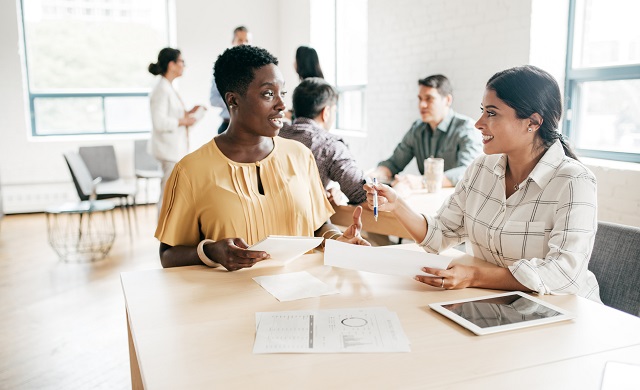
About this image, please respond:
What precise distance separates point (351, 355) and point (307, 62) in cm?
343

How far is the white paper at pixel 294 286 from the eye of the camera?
1.42 m

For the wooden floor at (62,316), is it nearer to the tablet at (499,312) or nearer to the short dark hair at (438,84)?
the tablet at (499,312)

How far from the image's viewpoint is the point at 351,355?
3.55 ft

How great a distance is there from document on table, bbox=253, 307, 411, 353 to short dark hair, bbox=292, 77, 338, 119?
1.66 meters

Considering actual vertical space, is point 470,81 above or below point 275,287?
above

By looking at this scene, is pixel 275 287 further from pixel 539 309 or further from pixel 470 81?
pixel 470 81

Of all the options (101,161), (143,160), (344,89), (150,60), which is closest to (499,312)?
(344,89)

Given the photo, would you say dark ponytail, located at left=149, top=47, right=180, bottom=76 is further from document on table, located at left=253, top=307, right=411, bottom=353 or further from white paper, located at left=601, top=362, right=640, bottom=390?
white paper, located at left=601, top=362, right=640, bottom=390

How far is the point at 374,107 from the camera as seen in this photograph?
522cm

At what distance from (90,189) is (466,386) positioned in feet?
14.9

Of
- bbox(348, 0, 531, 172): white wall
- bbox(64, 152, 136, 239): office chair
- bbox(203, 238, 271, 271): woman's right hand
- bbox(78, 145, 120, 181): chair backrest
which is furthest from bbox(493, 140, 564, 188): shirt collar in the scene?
bbox(78, 145, 120, 181): chair backrest

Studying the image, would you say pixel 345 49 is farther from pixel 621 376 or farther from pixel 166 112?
pixel 621 376

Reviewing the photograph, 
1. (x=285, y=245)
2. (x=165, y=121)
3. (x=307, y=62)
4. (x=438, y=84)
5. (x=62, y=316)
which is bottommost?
(x=62, y=316)

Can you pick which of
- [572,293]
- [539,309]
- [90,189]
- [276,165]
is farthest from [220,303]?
[90,189]
